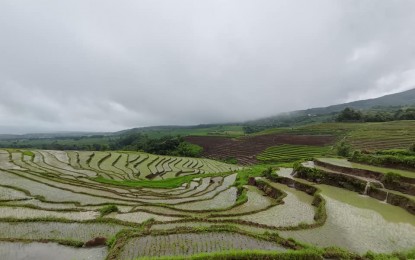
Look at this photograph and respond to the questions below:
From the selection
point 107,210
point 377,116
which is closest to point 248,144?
point 377,116

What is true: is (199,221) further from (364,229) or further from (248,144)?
(248,144)

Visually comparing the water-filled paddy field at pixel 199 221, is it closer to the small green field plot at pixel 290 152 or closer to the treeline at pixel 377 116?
the small green field plot at pixel 290 152

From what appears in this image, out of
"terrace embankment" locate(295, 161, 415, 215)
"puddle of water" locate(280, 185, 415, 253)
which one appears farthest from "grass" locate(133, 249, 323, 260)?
"terrace embankment" locate(295, 161, 415, 215)

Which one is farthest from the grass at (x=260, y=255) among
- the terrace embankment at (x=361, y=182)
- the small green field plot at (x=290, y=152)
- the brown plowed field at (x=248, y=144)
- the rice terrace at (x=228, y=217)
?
the brown plowed field at (x=248, y=144)

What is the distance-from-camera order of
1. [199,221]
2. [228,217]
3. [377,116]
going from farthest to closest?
[377,116] → [228,217] → [199,221]

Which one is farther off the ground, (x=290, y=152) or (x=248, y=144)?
(x=248, y=144)
